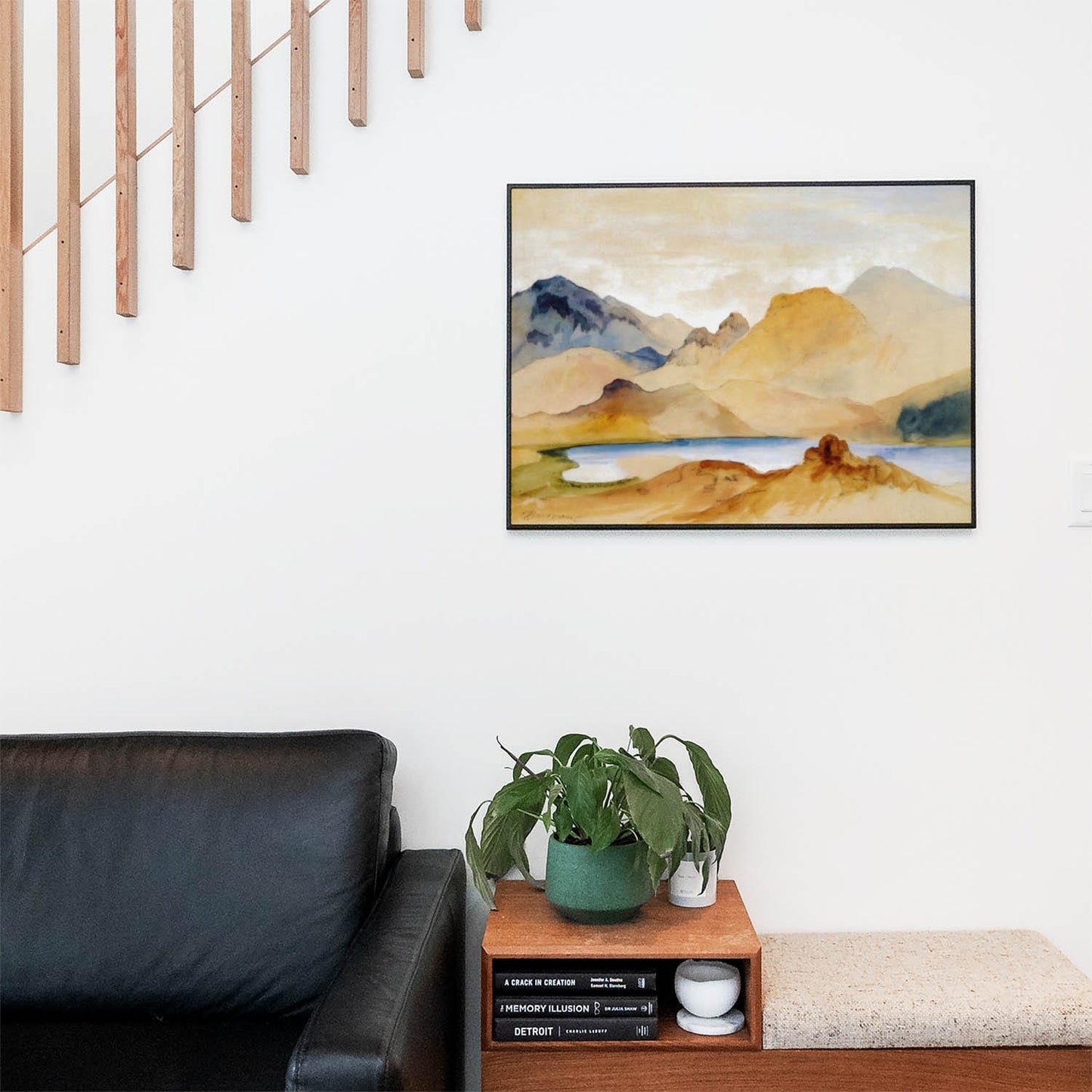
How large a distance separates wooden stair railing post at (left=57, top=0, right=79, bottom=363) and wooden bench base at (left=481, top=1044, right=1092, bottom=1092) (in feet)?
5.53

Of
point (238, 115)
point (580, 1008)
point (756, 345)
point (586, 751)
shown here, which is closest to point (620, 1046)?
point (580, 1008)

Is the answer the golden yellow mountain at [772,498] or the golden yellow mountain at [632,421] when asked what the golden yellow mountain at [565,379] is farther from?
the golden yellow mountain at [772,498]

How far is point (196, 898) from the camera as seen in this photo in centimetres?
177

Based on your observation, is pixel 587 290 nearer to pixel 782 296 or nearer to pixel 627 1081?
pixel 782 296

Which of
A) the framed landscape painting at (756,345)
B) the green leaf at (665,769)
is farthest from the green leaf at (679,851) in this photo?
the framed landscape painting at (756,345)

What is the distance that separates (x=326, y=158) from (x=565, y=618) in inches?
41.7

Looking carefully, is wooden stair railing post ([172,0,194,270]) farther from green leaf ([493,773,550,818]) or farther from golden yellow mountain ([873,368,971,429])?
golden yellow mountain ([873,368,971,429])

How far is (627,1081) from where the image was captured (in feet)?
5.61

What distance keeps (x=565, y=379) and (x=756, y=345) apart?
1.28 feet

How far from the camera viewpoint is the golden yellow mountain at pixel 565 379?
2076 mm

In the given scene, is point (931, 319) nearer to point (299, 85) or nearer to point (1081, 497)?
point (1081, 497)

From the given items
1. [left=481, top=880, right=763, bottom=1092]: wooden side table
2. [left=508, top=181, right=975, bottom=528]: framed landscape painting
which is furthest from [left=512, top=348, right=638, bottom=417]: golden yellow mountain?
[left=481, top=880, right=763, bottom=1092]: wooden side table

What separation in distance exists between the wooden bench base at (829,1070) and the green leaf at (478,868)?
30 centimetres

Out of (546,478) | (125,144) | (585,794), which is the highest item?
(125,144)
